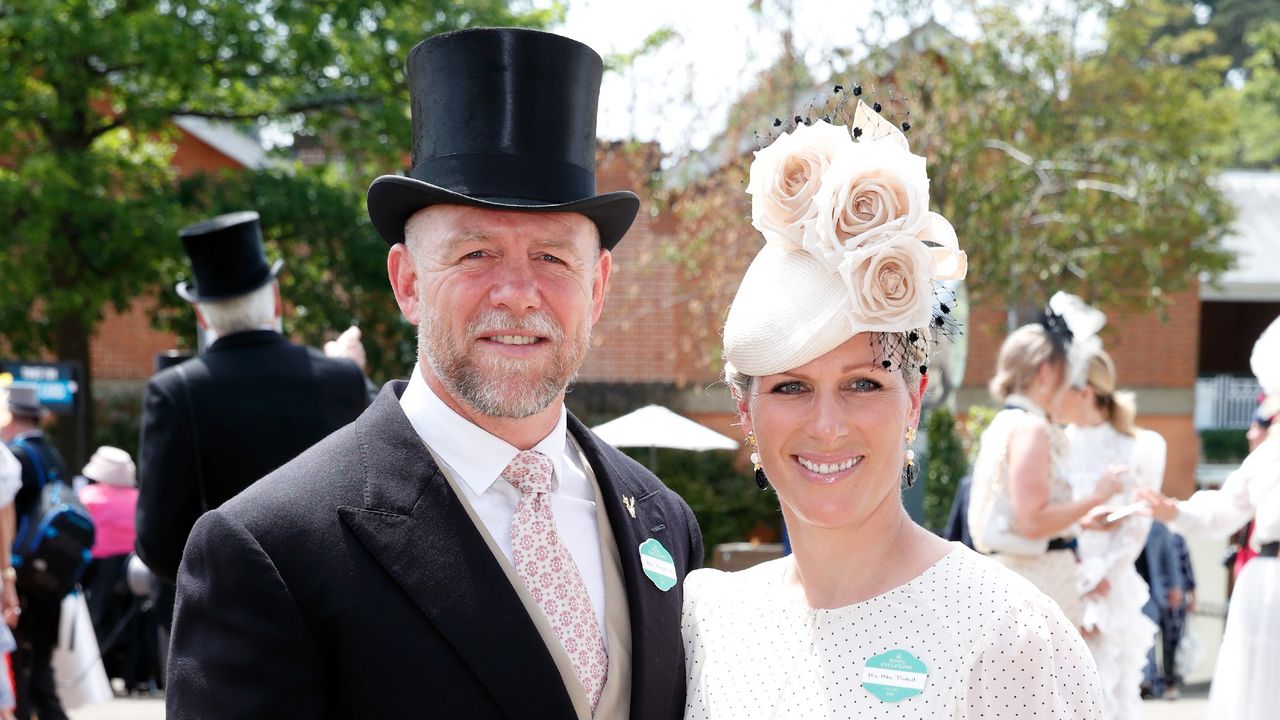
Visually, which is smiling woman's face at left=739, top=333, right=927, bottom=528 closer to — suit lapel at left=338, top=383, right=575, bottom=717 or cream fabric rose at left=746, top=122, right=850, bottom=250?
cream fabric rose at left=746, top=122, right=850, bottom=250

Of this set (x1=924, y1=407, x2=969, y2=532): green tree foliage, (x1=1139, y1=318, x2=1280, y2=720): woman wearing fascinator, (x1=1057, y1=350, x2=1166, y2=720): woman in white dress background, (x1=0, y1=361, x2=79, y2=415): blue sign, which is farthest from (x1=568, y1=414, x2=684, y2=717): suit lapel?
(x1=0, y1=361, x2=79, y2=415): blue sign

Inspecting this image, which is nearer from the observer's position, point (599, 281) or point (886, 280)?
point (886, 280)

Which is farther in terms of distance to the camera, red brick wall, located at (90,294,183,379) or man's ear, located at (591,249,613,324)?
red brick wall, located at (90,294,183,379)

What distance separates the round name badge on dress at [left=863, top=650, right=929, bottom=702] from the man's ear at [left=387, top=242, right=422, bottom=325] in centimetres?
106

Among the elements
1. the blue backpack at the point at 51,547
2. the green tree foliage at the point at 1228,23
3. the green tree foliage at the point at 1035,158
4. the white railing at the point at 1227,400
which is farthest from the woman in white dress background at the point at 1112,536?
the green tree foliage at the point at 1228,23

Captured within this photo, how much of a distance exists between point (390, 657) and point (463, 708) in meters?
0.14

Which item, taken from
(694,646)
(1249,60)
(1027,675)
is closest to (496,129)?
(694,646)

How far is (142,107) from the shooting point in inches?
523

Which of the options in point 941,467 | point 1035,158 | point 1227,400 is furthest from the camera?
point 1227,400

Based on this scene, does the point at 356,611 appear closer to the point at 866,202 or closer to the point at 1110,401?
the point at 866,202

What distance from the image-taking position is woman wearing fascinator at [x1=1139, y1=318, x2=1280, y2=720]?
191 inches

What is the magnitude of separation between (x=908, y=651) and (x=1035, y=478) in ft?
10.4

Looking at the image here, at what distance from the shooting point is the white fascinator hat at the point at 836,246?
2068 millimetres

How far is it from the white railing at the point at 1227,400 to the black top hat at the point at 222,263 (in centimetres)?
2110
